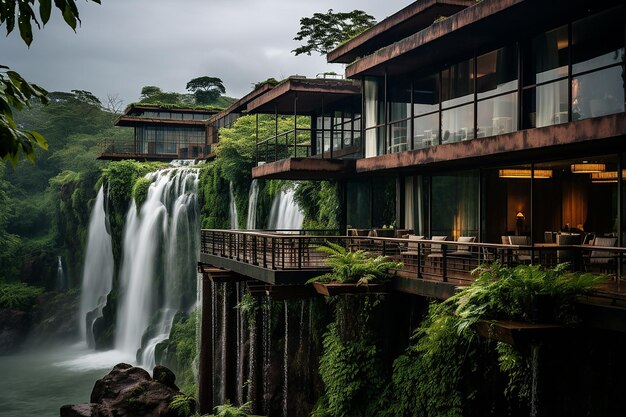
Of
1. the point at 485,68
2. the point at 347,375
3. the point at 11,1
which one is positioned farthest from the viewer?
the point at 485,68

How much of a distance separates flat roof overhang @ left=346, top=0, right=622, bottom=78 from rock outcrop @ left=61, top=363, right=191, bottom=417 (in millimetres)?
12977

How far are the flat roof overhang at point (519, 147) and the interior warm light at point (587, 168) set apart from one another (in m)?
0.37

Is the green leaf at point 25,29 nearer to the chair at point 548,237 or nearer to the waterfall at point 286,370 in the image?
the chair at point 548,237

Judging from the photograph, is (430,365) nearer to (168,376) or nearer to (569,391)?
(569,391)

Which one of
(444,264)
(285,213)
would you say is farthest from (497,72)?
(285,213)

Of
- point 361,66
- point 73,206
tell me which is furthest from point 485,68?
point 73,206

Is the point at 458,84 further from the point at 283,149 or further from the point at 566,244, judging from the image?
the point at 283,149

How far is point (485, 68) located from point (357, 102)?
32.8ft

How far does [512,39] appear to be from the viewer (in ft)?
59.3

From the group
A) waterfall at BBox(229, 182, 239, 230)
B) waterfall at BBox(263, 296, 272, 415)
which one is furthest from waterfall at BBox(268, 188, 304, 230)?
waterfall at BBox(263, 296, 272, 415)

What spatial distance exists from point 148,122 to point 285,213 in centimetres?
3655

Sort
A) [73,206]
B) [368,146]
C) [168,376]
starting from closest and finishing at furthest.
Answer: [368,146] → [168,376] → [73,206]

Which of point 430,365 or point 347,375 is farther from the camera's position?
point 347,375

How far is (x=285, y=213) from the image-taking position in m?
34.3
